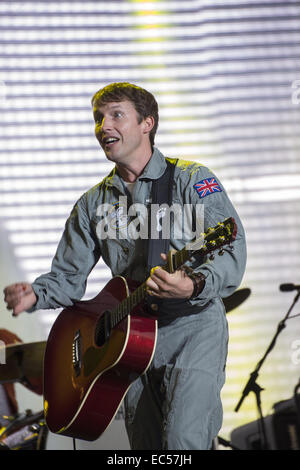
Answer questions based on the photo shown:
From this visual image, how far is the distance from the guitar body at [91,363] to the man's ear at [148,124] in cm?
66

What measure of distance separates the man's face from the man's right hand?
2.04ft

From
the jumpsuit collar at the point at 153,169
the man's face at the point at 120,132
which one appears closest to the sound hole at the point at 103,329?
the jumpsuit collar at the point at 153,169

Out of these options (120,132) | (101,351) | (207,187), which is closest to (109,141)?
(120,132)

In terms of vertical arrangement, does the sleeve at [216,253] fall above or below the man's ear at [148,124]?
below

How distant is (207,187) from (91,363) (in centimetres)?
77

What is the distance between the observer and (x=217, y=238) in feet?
5.56

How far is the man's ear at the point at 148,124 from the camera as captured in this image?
2.37 m

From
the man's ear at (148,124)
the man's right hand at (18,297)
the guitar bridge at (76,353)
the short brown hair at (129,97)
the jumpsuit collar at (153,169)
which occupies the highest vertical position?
the short brown hair at (129,97)

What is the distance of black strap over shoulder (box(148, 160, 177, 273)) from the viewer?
200cm

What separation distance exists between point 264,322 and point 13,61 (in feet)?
8.29

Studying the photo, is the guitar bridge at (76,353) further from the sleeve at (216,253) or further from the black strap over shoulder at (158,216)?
the sleeve at (216,253)

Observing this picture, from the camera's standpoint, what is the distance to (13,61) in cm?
402

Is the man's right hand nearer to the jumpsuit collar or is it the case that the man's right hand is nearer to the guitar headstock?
the jumpsuit collar
